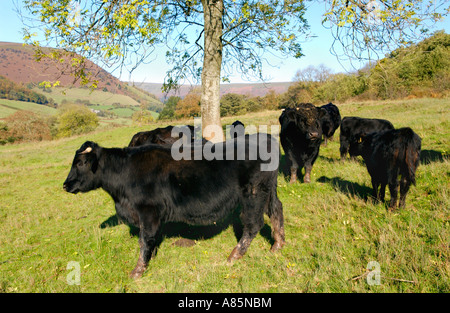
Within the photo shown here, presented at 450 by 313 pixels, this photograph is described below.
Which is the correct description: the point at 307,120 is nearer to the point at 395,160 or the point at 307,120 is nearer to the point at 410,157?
the point at 395,160

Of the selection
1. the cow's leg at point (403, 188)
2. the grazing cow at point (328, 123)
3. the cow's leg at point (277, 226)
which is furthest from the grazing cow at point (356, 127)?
the cow's leg at point (277, 226)

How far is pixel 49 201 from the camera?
28.3ft

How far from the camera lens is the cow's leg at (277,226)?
4328mm

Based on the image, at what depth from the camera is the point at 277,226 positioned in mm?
4371

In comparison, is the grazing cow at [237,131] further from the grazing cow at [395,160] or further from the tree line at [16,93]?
the tree line at [16,93]

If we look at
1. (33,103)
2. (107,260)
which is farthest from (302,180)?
(33,103)

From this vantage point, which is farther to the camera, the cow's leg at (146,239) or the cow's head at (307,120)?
the cow's head at (307,120)

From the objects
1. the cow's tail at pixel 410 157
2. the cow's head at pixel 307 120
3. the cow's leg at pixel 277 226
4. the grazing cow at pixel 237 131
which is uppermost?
the cow's head at pixel 307 120

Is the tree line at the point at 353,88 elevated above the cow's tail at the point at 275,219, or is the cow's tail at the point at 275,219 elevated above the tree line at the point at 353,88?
the tree line at the point at 353,88

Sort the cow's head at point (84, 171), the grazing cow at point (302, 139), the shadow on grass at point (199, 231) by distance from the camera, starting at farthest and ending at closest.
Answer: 1. the grazing cow at point (302, 139)
2. the shadow on grass at point (199, 231)
3. the cow's head at point (84, 171)

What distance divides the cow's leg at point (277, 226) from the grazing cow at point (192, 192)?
16 mm

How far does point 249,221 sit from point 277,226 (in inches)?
21.3

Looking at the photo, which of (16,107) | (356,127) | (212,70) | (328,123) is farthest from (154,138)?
(16,107)
